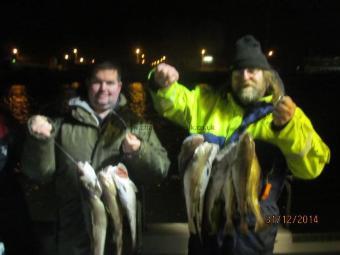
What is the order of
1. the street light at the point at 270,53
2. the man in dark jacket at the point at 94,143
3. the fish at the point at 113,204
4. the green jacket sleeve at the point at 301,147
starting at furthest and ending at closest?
the street light at the point at 270,53
the fish at the point at 113,204
the man in dark jacket at the point at 94,143
the green jacket sleeve at the point at 301,147

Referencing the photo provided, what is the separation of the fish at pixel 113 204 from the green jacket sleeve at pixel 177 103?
53 centimetres

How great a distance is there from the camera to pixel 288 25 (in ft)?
15.1

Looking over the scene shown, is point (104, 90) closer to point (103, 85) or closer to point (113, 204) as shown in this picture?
point (103, 85)

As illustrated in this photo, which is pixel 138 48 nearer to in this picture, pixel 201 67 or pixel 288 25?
pixel 201 67

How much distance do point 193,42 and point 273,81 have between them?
2.12 ft

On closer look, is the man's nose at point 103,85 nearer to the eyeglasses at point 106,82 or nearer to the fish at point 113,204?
the eyeglasses at point 106,82

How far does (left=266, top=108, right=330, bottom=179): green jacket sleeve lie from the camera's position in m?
3.92

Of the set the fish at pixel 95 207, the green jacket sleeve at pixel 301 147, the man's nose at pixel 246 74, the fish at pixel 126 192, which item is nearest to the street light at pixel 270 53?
the man's nose at pixel 246 74

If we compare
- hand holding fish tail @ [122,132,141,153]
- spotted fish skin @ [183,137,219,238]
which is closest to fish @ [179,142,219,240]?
spotted fish skin @ [183,137,219,238]

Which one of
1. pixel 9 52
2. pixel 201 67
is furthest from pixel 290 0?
pixel 9 52

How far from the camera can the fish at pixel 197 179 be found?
4180mm

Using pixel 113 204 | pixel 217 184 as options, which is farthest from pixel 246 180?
pixel 113 204

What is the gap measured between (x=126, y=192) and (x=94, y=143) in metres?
0.41
